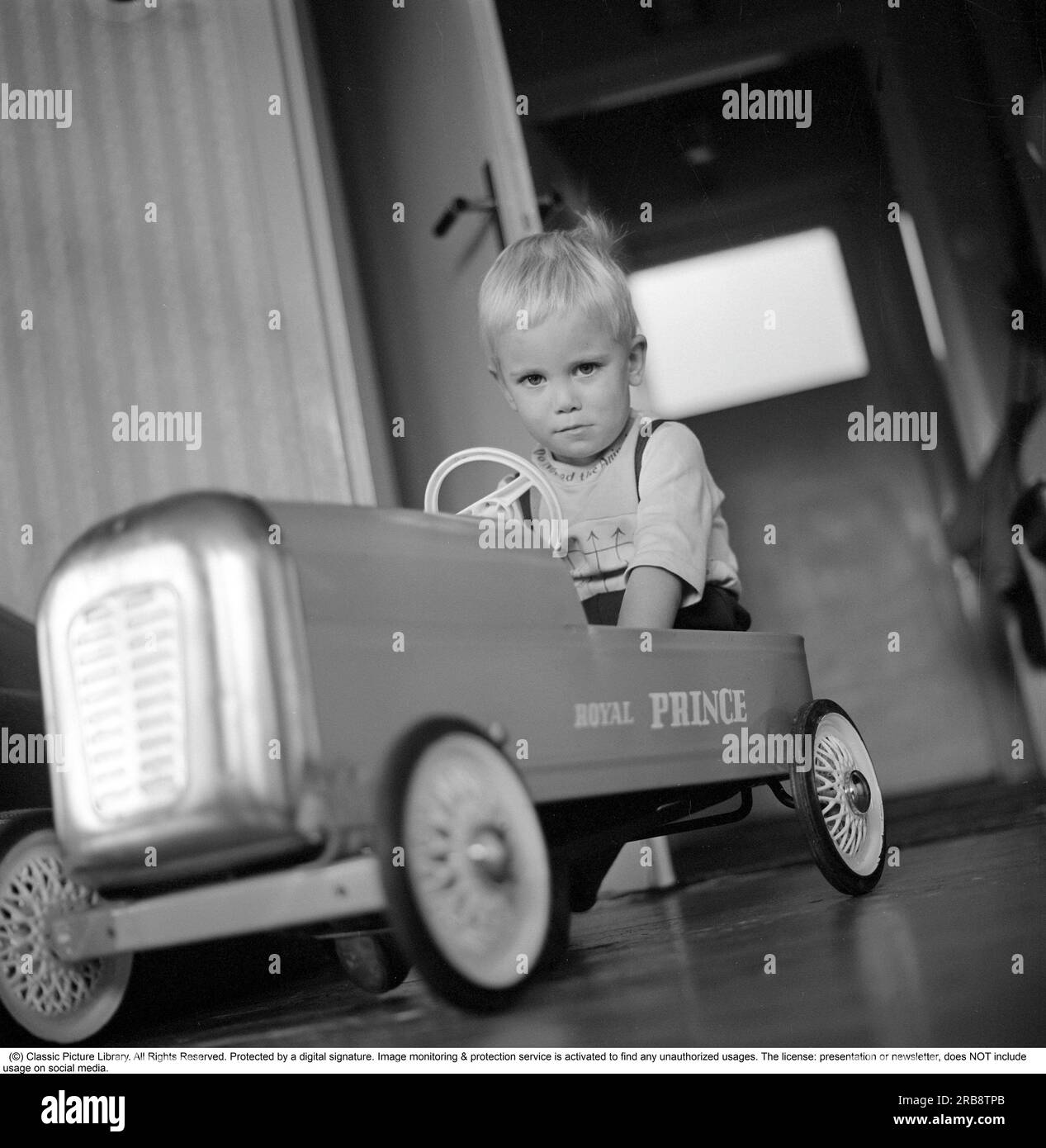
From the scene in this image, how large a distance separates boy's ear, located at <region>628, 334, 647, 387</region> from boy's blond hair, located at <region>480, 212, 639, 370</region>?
15mm

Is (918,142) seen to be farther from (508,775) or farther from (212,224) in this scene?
(508,775)

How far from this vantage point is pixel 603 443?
4.25 ft

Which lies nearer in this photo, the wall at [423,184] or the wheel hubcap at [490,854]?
the wheel hubcap at [490,854]

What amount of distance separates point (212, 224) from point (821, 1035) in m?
1.34

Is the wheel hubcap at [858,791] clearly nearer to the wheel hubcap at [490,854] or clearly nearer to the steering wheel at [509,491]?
the steering wheel at [509,491]

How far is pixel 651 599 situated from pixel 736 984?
1.32 ft

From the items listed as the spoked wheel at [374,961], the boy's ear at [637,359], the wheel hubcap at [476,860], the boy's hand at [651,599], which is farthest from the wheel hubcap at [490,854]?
the boy's ear at [637,359]

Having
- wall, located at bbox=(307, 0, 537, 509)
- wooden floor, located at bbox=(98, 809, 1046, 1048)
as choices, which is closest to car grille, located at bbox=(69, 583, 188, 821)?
wooden floor, located at bbox=(98, 809, 1046, 1048)

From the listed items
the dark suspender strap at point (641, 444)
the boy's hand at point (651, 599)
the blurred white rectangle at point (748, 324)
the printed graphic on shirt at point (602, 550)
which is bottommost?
the boy's hand at point (651, 599)

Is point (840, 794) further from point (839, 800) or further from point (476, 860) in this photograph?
point (476, 860)

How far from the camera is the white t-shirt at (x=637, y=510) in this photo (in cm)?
123

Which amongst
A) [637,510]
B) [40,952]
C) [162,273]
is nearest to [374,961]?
[40,952]

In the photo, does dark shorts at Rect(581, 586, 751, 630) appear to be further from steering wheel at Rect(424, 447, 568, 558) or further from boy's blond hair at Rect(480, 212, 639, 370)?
boy's blond hair at Rect(480, 212, 639, 370)
